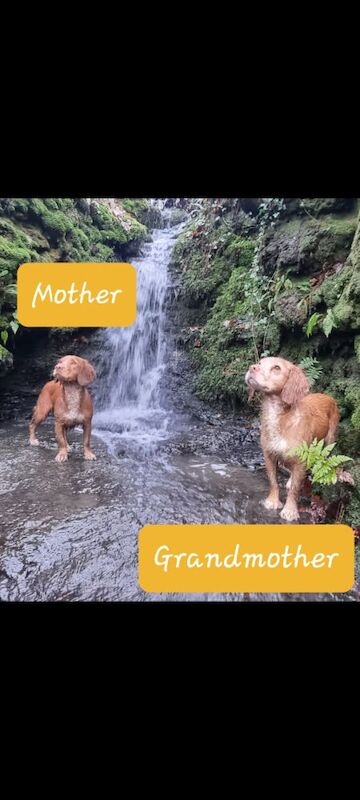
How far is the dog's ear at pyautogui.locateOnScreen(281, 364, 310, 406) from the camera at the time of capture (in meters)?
2.17

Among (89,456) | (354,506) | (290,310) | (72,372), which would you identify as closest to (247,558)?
(354,506)

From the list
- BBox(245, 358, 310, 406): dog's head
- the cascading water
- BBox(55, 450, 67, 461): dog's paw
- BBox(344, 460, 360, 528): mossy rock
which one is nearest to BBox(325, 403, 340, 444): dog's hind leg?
BBox(344, 460, 360, 528): mossy rock

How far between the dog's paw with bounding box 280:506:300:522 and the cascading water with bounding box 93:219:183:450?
1.74 meters

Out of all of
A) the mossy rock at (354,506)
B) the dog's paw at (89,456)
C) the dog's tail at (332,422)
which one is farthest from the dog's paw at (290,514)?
the dog's paw at (89,456)

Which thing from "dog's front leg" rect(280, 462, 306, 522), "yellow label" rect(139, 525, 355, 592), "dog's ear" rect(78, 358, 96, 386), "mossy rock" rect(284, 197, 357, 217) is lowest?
"yellow label" rect(139, 525, 355, 592)

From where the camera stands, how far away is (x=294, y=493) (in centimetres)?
221

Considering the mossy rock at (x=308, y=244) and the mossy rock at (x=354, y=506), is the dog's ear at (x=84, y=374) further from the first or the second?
the mossy rock at (x=308, y=244)

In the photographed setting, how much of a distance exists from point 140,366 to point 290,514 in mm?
2924

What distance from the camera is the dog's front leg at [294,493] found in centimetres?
219

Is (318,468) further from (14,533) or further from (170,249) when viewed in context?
(170,249)

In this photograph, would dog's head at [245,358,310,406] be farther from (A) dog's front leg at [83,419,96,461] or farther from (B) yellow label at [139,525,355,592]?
(A) dog's front leg at [83,419,96,461]

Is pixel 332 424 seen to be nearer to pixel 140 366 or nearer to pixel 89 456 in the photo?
pixel 89 456
